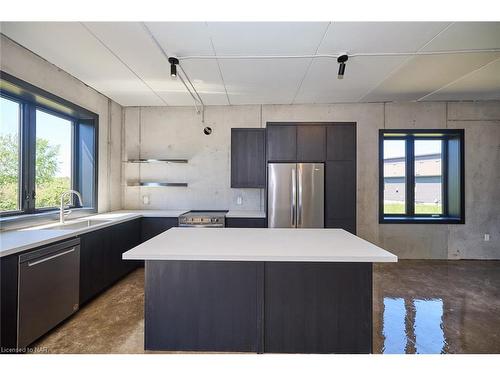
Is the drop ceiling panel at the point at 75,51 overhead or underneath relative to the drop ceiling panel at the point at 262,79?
underneath

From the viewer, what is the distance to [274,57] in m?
2.82

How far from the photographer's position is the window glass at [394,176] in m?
4.59

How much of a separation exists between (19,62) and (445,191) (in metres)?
6.63

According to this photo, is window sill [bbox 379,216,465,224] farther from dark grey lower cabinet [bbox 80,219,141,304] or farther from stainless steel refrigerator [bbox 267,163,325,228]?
dark grey lower cabinet [bbox 80,219,141,304]

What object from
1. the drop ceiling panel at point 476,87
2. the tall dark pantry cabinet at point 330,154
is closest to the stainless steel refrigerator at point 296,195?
the tall dark pantry cabinet at point 330,154

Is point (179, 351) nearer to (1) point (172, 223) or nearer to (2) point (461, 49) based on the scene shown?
(1) point (172, 223)

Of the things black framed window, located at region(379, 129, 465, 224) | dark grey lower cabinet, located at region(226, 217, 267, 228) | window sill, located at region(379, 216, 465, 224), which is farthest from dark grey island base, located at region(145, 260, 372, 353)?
black framed window, located at region(379, 129, 465, 224)

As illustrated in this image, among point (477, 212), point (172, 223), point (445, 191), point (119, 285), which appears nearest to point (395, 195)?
point (445, 191)

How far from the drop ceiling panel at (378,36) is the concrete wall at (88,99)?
314cm

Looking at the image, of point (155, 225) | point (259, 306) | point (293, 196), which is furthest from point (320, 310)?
point (155, 225)

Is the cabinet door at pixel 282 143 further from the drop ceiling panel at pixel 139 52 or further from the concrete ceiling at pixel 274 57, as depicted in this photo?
the drop ceiling panel at pixel 139 52

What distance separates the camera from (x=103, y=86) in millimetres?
3643

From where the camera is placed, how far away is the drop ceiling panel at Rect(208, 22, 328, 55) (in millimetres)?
A: 2244
